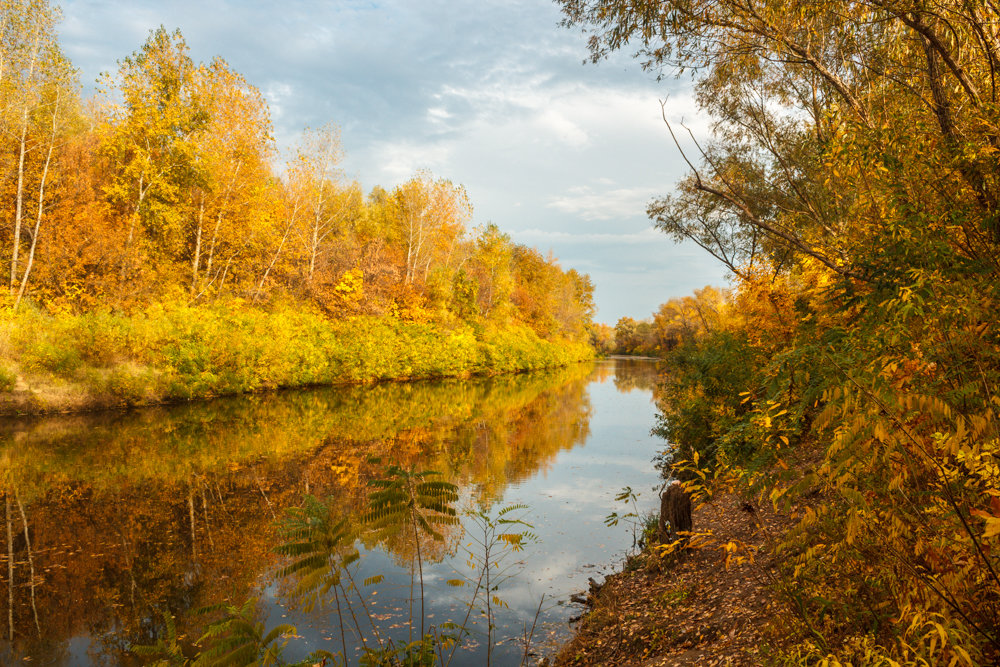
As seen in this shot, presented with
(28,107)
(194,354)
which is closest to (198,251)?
(194,354)

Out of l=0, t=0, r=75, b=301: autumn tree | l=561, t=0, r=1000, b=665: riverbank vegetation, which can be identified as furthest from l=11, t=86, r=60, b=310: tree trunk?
l=561, t=0, r=1000, b=665: riverbank vegetation

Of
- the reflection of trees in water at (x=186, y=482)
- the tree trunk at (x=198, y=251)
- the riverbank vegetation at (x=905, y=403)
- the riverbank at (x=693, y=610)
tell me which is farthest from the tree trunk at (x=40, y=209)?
the riverbank vegetation at (x=905, y=403)

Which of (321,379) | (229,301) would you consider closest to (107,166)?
(229,301)

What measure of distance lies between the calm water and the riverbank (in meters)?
0.56

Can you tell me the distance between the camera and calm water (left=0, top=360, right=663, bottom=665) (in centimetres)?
625

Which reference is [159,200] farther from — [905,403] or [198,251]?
[905,403]

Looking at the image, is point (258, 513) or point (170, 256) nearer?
point (258, 513)

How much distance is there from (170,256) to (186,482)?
60.8ft

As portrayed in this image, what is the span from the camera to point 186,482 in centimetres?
1164

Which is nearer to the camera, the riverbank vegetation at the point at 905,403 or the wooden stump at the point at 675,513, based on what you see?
the riverbank vegetation at the point at 905,403

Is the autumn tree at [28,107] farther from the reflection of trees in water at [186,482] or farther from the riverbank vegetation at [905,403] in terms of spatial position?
the riverbank vegetation at [905,403]

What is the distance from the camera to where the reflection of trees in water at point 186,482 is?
6598 millimetres

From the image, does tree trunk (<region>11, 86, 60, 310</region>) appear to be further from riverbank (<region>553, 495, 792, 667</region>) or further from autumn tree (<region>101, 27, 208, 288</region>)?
riverbank (<region>553, 495, 792, 667</region>)

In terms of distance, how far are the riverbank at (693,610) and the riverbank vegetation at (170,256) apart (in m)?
19.8
